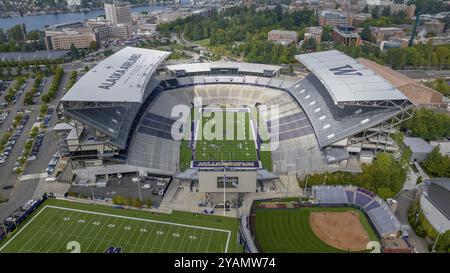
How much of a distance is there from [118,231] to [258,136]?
37.0 metres

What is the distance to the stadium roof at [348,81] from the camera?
194 feet

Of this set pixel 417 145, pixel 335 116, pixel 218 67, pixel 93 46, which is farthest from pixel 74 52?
pixel 417 145

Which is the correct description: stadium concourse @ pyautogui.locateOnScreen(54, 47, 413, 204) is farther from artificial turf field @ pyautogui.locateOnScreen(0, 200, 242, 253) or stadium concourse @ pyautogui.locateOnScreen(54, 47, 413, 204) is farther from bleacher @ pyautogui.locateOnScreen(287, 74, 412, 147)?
artificial turf field @ pyautogui.locateOnScreen(0, 200, 242, 253)

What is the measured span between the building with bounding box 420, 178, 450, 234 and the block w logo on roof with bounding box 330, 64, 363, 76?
28687 millimetres

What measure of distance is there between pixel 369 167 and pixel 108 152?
1765 inches

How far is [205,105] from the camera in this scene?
8869cm

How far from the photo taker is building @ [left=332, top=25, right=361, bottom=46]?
142 metres

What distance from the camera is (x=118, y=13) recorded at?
618 ft

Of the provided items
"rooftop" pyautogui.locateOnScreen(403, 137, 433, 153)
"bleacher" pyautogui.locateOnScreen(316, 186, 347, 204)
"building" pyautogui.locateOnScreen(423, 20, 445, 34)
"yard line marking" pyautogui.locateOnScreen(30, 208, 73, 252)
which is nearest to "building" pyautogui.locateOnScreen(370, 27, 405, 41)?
"building" pyautogui.locateOnScreen(423, 20, 445, 34)

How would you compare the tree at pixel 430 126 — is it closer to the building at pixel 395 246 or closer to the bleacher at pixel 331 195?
the bleacher at pixel 331 195

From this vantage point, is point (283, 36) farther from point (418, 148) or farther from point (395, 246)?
point (395, 246)
